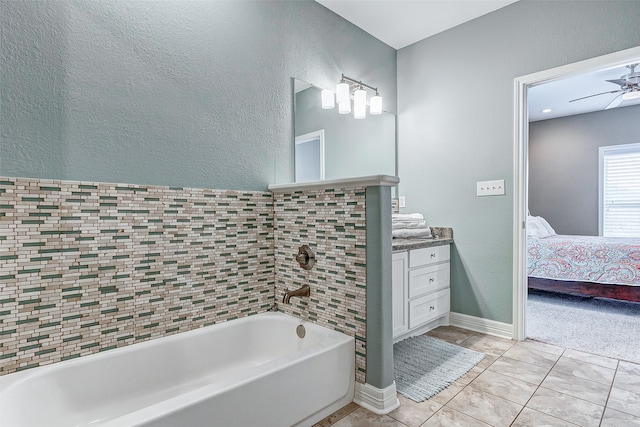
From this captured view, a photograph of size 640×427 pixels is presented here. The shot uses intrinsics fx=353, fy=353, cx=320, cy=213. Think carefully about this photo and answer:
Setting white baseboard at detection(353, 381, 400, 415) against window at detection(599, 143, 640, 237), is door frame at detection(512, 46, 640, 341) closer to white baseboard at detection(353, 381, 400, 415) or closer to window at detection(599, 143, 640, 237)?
white baseboard at detection(353, 381, 400, 415)

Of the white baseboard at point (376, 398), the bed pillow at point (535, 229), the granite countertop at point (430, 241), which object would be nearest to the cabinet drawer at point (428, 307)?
the granite countertop at point (430, 241)

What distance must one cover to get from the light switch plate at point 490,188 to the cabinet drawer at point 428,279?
645 millimetres

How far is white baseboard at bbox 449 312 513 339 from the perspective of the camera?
2.65 metres

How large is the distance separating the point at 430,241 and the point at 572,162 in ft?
13.8

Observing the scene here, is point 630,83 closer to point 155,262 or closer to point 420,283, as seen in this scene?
point 420,283

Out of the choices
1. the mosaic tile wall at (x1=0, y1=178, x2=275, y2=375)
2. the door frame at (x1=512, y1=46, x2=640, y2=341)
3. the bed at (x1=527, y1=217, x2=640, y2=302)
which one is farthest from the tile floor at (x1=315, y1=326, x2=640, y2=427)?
the bed at (x1=527, y1=217, x2=640, y2=302)

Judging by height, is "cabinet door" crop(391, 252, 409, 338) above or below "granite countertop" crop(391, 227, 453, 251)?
below

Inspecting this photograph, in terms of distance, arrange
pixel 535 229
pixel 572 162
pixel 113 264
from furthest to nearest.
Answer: pixel 572 162 < pixel 535 229 < pixel 113 264

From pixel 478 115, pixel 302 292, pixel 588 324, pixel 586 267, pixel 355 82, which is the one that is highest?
pixel 355 82

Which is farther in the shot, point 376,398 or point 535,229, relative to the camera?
point 535,229

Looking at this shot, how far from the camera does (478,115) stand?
2801mm

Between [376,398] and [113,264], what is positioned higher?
[113,264]

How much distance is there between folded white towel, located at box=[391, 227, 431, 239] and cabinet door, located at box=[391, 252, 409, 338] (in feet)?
0.92

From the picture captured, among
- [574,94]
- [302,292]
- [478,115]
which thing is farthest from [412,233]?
[574,94]
